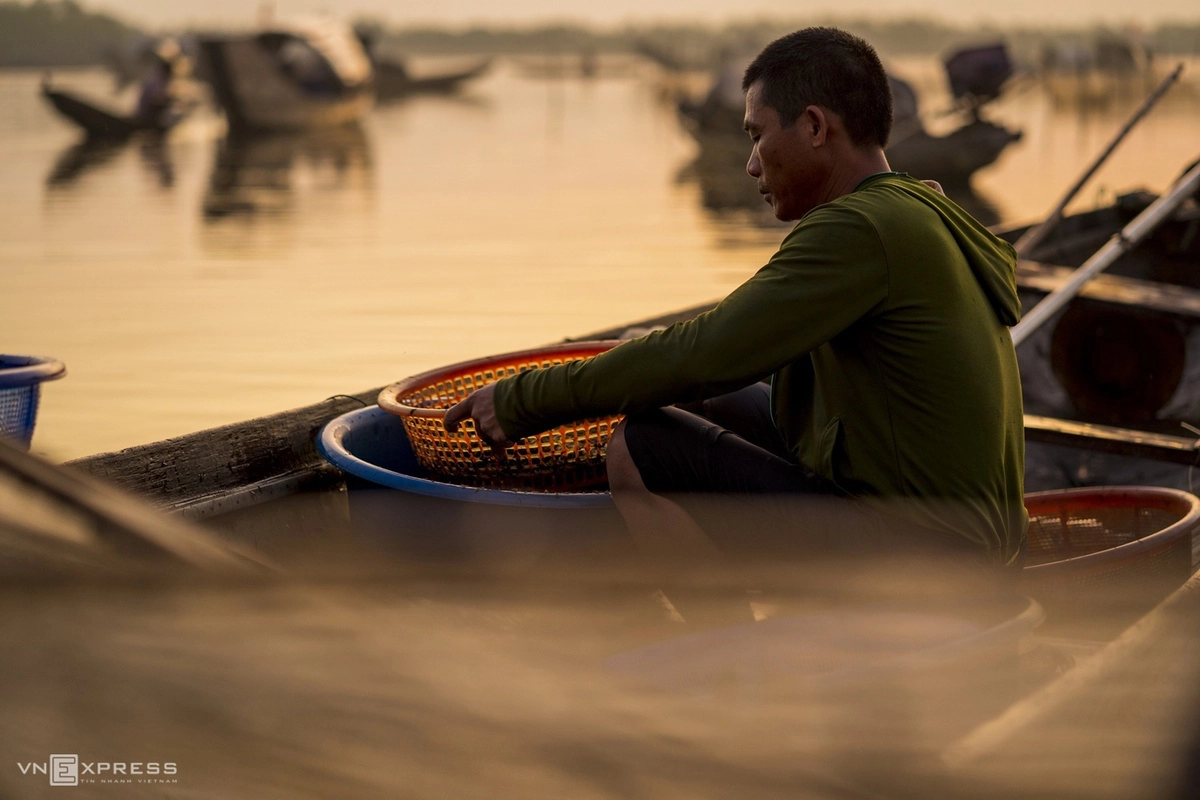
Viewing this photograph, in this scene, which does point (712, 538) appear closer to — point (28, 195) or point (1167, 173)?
point (28, 195)

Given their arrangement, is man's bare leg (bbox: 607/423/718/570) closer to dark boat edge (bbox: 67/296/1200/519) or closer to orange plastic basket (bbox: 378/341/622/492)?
orange plastic basket (bbox: 378/341/622/492)

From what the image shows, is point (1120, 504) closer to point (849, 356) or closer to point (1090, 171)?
point (849, 356)

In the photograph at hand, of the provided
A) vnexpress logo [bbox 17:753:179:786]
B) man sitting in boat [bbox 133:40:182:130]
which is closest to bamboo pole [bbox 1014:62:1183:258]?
vnexpress logo [bbox 17:753:179:786]

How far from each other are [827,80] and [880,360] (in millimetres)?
409

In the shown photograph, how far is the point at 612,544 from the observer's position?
8.02 feet

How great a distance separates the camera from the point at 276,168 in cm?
1975

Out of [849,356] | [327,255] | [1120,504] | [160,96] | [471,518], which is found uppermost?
[160,96]

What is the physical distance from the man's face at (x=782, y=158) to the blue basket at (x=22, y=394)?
2.06 meters

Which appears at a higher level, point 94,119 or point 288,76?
point 288,76

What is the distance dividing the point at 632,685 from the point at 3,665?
412mm

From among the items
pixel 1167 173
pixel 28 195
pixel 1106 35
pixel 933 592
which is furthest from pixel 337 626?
pixel 1106 35

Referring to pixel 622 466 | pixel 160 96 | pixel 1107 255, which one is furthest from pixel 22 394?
pixel 160 96

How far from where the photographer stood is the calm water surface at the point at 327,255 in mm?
6797

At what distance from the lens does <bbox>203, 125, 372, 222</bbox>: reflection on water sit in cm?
1488
